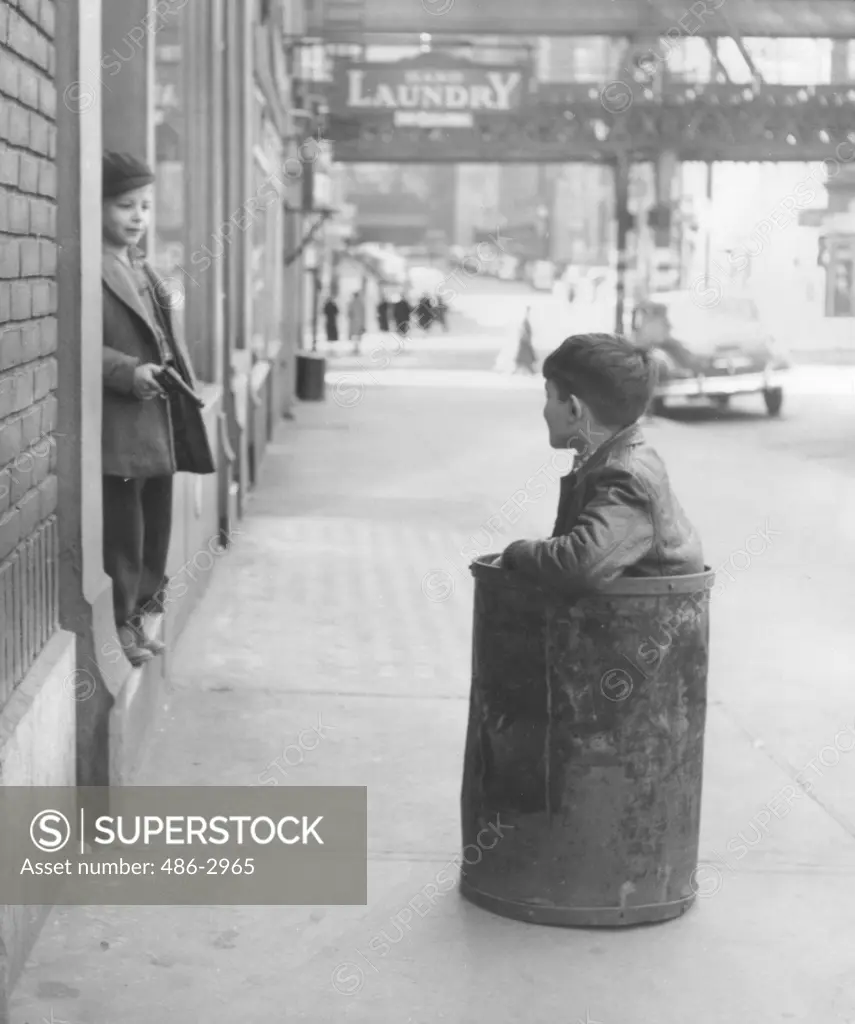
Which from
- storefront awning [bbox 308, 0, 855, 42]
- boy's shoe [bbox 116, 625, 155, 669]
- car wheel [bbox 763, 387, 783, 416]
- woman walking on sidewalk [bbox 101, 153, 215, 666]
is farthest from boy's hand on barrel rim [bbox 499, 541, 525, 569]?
storefront awning [bbox 308, 0, 855, 42]

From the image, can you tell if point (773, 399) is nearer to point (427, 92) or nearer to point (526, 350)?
point (427, 92)

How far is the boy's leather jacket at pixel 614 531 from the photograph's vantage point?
4332 mm

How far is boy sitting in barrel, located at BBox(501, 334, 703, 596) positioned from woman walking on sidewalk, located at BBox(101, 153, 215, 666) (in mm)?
1665

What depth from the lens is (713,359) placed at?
80.7 ft

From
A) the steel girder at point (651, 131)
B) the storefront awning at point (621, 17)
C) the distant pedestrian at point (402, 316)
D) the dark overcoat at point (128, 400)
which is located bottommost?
the dark overcoat at point (128, 400)

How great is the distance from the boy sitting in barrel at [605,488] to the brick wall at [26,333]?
1.20 metres

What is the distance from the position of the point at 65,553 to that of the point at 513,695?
1363mm

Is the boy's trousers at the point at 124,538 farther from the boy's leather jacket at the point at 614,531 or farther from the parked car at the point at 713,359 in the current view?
the parked car at the point at 713,359

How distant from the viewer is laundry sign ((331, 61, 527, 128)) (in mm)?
31406

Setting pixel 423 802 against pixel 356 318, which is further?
pixel 356 318

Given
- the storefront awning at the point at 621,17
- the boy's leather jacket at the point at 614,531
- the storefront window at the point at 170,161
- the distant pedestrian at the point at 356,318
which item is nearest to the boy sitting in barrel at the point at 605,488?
the boy's leather jacket at the point at 614,531

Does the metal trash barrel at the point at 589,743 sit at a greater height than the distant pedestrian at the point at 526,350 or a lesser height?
lesser

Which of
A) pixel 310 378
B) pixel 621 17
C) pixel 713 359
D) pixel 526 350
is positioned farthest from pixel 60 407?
pixel 621 17

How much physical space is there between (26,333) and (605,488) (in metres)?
1.46
